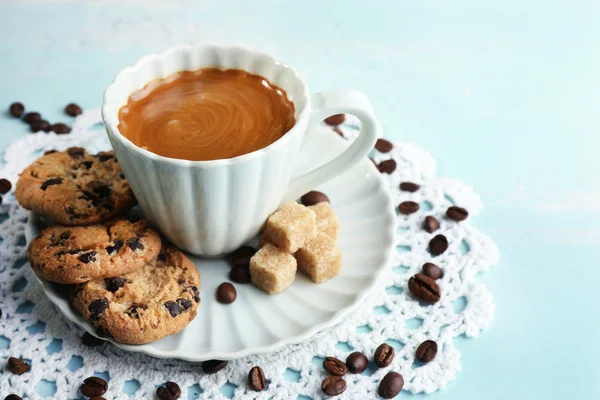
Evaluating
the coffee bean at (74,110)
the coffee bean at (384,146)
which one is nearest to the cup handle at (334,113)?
the coffee bean at (384,146)

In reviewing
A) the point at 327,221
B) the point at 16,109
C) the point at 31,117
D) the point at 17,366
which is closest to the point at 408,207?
the point at 327,221

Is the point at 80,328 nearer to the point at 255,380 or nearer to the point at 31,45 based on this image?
the point at 255,380

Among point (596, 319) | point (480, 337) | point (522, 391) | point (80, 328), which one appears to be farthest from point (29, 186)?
point (596, 319)

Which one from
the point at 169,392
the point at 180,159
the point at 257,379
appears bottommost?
the point at 169,392

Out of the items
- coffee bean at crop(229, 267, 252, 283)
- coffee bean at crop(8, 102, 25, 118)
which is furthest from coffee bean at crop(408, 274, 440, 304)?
coffee bean at crop(8, 102, 25, 118)

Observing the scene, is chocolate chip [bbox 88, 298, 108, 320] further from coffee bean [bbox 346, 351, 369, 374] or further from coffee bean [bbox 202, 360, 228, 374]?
coffee bean [bbox 346, 351, 369, 374]

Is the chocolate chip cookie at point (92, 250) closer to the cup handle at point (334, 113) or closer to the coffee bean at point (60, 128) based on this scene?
the cup handle at point (334, 113)

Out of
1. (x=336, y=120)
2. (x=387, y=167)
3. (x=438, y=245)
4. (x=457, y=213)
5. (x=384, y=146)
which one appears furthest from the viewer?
(x=336, y=120)

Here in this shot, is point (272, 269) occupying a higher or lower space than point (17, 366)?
higher

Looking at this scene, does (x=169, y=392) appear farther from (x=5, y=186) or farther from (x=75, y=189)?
(x=5, y=186)
